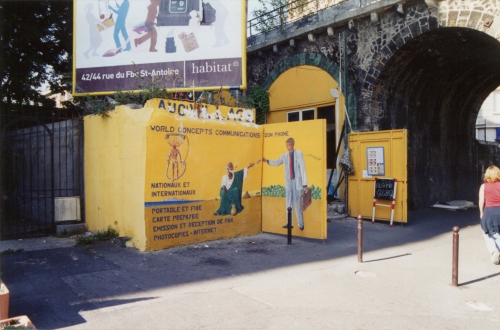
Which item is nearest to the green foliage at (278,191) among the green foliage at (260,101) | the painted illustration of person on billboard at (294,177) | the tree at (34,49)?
the painted illustration of person on billboard at (294,177)

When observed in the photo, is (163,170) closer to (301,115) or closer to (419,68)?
(301,115)

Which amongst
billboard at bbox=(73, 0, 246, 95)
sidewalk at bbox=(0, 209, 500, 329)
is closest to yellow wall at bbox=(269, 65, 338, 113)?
billboard at bbox=(73, 0, 246, 95)

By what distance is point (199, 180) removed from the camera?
9109 millimetres

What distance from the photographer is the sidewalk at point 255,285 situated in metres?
4.90

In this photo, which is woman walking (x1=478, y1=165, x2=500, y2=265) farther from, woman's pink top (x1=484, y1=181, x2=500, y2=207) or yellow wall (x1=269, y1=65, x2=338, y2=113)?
yellow wall (x1=269, y1=65, x2=338, y2=113)

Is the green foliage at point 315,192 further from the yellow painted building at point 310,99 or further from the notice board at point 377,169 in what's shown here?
the yellow painted building at point 310,99

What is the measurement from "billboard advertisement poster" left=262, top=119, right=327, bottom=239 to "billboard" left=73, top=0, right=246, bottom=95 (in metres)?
2.16

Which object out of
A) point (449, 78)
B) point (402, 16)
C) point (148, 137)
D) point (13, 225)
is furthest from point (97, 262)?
point (449, 78)

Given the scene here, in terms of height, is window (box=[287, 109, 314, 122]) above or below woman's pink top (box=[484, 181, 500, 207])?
above

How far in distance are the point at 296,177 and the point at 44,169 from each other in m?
6.66

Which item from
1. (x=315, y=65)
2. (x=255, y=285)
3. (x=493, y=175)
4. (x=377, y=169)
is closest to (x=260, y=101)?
(x=315, y=65)

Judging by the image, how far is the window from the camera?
603 inches

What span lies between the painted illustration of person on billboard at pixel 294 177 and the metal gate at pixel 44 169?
5134 mm

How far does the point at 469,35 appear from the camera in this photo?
12023 mm
